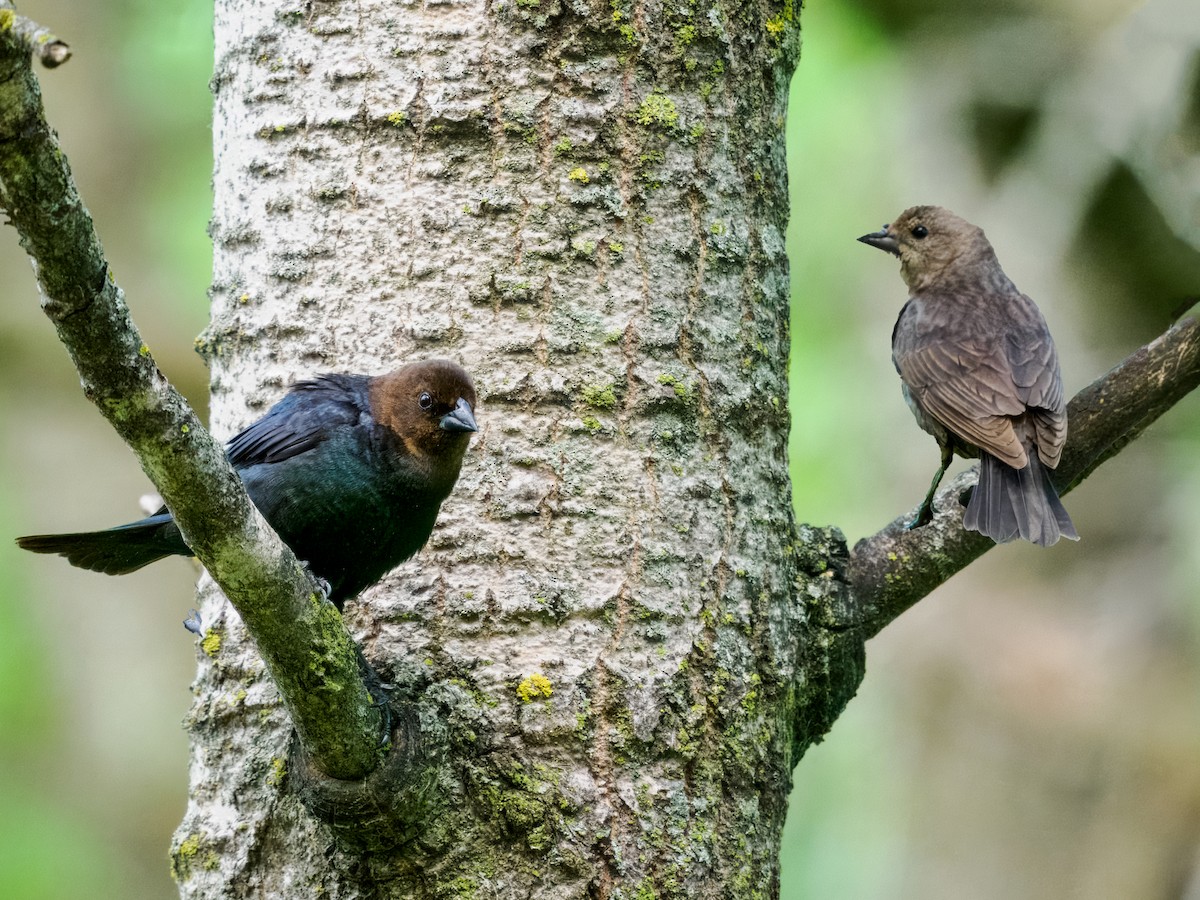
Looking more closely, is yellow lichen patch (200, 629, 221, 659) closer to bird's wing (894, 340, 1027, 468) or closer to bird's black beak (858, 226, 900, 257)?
bird's wing (894, 340, 1027, 468)

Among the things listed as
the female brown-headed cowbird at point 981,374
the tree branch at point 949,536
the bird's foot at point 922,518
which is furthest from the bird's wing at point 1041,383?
the bird's foot at point 922,518

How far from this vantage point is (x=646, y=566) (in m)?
2.38

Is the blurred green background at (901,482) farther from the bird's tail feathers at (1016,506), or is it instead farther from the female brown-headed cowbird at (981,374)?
the bird's tail feathers at (1016,506)

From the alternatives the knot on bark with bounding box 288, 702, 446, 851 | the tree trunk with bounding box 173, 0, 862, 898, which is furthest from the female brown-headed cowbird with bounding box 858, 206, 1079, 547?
the knot on bark with bounding box 288, 702, 446, 851

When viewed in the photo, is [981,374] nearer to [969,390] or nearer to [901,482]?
[969,390]

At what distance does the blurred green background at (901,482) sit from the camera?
17.0 feet

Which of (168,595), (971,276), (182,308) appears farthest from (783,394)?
(168,595)

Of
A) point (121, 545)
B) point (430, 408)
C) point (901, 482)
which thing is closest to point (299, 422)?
point (430, 408)

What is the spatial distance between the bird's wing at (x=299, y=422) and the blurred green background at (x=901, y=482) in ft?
9.24

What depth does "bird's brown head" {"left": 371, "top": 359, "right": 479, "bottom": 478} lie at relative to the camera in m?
2.42

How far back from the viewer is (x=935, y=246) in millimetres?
4402

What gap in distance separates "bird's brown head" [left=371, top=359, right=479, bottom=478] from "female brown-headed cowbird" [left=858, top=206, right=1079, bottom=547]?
1.05m

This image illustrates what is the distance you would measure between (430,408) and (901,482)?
364cm

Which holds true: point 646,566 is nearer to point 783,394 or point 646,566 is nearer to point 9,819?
point 783,394
